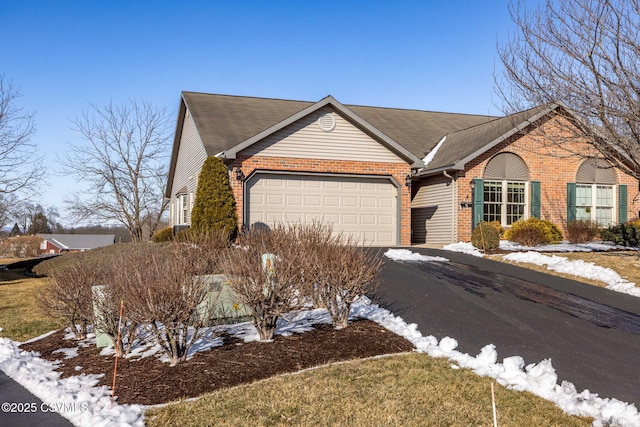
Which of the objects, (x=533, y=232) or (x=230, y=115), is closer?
(x=533, y=232)

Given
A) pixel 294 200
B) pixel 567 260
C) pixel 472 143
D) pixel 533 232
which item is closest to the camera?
pixel 567 260

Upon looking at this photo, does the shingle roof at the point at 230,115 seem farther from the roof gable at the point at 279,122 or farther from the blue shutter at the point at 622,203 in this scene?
the blue shutter at the point at 622,203

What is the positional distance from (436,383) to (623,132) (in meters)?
10.2

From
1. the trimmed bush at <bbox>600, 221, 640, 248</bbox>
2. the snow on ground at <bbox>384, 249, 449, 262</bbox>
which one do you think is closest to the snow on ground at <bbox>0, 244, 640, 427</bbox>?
the snow on ground at <bbox>384, 249, 449, 262</bbox>

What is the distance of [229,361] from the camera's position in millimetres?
6777

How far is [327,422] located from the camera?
16.2 feet

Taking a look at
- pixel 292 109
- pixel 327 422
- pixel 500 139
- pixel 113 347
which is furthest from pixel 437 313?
pixel 292 109

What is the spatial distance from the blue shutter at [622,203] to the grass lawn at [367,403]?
17.6m

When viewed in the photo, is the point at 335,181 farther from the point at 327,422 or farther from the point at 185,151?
the point at 327,422

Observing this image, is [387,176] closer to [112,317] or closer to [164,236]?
[164,236]

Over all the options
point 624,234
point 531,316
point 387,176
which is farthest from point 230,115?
point 531,316

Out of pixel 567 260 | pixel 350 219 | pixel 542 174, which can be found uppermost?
pixel 542 174

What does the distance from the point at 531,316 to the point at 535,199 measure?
12.0m

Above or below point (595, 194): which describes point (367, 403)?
below
